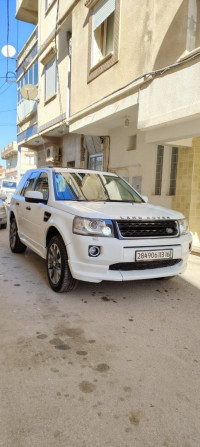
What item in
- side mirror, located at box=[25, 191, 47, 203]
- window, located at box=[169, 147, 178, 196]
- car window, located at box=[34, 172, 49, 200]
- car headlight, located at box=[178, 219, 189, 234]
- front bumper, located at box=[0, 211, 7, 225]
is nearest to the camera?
car headlight, located at box=[178, 219, 189, 234]

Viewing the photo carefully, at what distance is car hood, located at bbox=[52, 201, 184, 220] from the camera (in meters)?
3.64

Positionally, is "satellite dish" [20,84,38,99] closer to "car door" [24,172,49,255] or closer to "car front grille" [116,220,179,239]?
"car door" [24,172,49,255]

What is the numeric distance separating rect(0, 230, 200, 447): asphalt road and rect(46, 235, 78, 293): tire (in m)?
0.12

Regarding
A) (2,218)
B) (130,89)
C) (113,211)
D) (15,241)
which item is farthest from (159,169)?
(2,218)

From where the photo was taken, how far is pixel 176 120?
572 centimetres

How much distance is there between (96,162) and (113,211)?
835cm

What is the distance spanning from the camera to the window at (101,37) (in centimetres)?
796

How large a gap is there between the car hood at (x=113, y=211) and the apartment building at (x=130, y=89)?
86.0 inches

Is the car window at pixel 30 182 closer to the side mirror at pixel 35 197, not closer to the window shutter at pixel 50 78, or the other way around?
the side mirror at pixel 35 197

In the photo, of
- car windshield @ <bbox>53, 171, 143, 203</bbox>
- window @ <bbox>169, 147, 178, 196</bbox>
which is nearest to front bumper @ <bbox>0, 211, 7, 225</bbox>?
window @ <bbox>169, 147, 178, 196</bbox>

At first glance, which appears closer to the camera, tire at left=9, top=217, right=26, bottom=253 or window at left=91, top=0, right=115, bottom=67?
tire at left=9, top=217, right=26, bottom=253

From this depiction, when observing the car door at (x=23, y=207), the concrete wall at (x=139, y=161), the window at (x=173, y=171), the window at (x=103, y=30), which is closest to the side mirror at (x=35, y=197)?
the car door at (x=23, y=207)

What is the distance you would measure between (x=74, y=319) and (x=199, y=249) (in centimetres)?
434

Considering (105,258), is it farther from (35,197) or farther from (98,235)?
(35,197)
